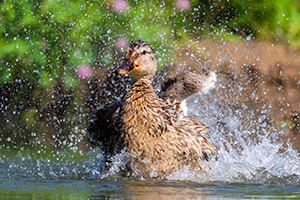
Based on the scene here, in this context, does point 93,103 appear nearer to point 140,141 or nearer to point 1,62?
point 1,62

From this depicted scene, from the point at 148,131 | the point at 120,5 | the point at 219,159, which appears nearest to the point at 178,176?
the point at 148,131

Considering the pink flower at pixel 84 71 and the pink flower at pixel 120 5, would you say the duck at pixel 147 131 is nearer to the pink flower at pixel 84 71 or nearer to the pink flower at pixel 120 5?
the pink flower at pixel 84 71

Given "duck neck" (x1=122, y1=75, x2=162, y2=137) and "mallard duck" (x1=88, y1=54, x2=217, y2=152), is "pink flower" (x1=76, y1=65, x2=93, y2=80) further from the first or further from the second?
"duck neck" (x1=122, y1=75, x2=162, y2=137)

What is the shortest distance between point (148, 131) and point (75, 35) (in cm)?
325

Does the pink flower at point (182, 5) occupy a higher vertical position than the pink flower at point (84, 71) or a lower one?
higher

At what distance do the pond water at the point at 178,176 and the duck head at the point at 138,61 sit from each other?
35.1 inches

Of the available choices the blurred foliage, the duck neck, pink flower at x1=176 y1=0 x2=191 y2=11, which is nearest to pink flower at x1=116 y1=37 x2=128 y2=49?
the blurred foliage

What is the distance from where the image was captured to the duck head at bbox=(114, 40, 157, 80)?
527cm

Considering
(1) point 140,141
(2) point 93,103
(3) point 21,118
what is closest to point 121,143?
(1) point 140,141

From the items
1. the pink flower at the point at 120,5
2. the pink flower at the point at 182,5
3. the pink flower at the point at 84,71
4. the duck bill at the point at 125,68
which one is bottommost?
the duck bill at the point at 125,68

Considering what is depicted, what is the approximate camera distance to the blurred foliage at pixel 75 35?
793cm

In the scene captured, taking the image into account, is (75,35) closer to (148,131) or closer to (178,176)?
(148,131)

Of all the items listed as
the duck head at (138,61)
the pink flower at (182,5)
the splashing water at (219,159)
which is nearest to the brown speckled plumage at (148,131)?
the duck head at (138,61)

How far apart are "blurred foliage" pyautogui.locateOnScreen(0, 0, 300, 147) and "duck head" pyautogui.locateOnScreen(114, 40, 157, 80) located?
2.47 metres
